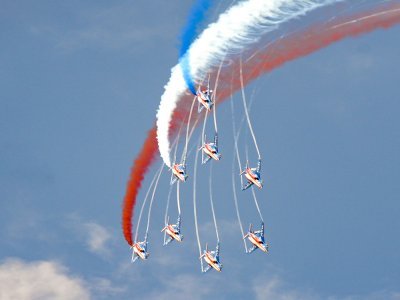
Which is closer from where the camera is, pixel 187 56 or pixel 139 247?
pixel 187 56

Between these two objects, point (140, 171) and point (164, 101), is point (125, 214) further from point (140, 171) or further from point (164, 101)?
point (164, 101)

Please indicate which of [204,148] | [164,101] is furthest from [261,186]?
[164,101]

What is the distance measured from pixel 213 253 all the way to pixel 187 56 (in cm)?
2792

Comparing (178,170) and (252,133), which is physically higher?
(178,170)

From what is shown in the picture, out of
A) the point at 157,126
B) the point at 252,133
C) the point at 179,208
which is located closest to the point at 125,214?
the point at 179,208

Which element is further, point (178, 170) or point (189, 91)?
point (178, 170)

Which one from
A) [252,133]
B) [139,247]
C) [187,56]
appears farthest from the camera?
[139,247]

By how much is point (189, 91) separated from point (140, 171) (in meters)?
13.0

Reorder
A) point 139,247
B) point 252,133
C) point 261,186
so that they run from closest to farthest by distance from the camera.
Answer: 1. point 252,133
2. point 261,186
3. point 139,247

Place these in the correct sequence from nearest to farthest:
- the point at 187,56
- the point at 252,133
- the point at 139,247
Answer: the point at 187,56
the point at 252,133
the point at 139,247

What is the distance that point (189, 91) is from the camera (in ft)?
306

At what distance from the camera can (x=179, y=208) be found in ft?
347

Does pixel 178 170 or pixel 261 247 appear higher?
pixel 178 170

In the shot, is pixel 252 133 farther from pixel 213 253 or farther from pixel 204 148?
pixel 213 253
